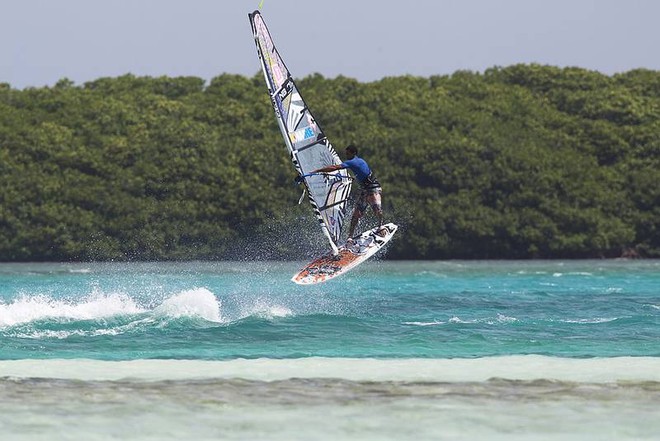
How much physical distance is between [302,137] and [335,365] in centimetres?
754

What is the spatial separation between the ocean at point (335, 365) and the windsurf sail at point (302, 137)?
2328mm

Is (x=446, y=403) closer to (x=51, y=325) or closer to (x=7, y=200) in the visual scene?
(x=51, y=325)

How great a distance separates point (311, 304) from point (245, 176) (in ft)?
106

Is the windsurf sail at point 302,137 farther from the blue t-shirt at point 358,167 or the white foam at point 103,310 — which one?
the white foam at point 103,310

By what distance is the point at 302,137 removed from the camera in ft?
84.7

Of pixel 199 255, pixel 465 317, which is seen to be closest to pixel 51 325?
pixel 465 317

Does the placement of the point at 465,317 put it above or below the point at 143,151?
below

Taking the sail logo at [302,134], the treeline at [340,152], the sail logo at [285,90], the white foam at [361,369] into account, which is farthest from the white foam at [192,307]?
the treeline at [340,152]

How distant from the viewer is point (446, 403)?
1555 cm

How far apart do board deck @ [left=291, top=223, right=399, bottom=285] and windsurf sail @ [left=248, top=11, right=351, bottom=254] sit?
30 cm

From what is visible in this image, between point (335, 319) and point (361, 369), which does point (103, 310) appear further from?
point (361, 369)

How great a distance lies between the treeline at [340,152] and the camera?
62875mm

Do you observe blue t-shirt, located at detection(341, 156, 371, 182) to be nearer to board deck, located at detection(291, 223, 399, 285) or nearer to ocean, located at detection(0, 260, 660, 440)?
board deck, located at detection(291, 223, 399, 285)

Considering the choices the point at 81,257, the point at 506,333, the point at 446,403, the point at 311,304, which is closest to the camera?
the point at 446,403
